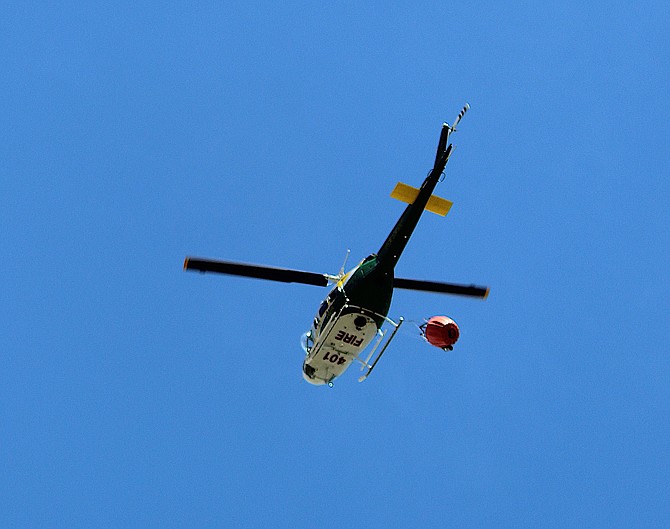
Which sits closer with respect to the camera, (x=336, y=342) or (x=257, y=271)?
(x=257, y=271)

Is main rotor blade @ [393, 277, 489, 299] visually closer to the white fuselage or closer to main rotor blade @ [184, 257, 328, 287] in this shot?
the white fuselage

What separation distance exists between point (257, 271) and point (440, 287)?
7.15 metres

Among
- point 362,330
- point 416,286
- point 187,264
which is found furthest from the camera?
point 416,286

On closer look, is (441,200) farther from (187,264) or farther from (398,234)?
(187,264)

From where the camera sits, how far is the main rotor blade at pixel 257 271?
2581 cm

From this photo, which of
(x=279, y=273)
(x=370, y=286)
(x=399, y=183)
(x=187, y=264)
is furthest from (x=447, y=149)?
(x=187, y=264)

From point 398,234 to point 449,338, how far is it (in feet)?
12.7

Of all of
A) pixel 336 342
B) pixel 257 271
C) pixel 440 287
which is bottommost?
pixel 336 342

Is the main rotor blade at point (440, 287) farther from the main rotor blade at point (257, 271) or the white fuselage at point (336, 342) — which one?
the main rotor blade at point (257, 271)

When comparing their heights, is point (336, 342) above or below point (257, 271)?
below

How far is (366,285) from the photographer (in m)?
26.9

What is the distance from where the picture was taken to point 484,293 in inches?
1174

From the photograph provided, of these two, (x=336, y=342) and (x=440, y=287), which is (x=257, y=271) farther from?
(x=440, y=287)

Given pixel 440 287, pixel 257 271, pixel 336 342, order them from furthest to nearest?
pixel 440 287, pixel 336 342, pixel 257 271
